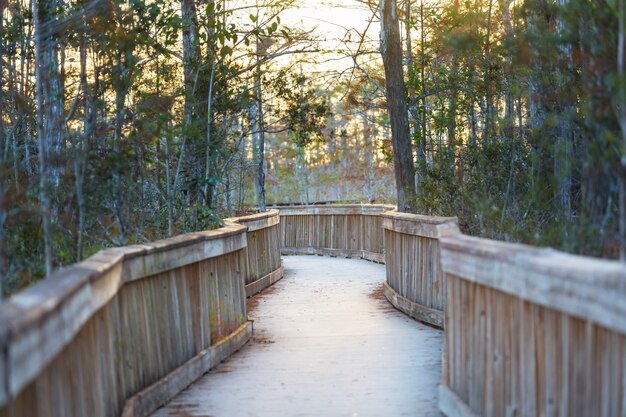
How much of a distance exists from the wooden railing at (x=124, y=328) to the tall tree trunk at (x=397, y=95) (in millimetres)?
5431

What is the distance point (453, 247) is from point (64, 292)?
2.71 meters

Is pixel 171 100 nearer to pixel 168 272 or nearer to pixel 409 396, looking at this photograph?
pixel 168 272

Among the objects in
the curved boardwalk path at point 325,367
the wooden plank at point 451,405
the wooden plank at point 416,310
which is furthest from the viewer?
the wooden plank at point 416,310

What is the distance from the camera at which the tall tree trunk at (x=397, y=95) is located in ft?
44.9

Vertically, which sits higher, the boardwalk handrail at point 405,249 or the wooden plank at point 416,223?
the wooden plank at point 416,223

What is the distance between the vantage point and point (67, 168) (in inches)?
301

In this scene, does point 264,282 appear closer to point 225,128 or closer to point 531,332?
point 225,128

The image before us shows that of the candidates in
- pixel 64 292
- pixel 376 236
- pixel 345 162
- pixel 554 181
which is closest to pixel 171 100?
pixel 554 181

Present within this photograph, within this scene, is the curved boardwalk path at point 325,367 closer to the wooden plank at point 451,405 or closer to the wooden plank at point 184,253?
the wooden plank at point 451,405

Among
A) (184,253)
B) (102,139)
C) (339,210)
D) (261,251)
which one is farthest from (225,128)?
(339,210)

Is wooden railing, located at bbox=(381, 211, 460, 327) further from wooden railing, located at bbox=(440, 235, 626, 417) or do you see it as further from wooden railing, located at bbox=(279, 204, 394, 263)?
wooden railing, located at bbox=(279, 204, 394, 263)

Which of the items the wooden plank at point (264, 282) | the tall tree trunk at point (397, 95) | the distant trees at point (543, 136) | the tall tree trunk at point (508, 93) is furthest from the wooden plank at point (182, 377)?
the tall tree trunk at point (397, 95)

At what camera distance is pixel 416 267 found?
393 inches

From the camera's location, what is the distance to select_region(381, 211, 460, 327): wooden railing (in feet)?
29.8
